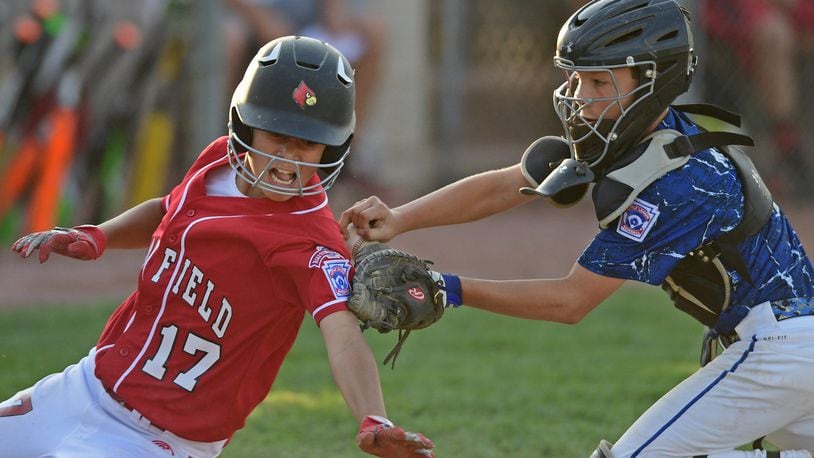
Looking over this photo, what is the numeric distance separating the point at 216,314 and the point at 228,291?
0.25 ft

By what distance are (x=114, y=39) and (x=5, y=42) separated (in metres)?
0.84

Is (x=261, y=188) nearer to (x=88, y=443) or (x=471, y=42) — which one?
(x=88, y=443)

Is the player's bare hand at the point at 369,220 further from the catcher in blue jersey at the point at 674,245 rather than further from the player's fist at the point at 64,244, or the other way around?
the player's fist at the point at 64,244

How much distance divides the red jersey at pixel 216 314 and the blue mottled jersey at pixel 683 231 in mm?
852

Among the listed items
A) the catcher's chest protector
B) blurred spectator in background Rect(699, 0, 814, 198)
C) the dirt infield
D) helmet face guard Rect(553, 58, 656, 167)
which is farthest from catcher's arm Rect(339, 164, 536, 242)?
blurred spectator in background Rect(699, 0, 814, 198)

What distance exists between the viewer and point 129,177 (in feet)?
33.9

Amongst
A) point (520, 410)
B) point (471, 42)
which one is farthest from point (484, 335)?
point (471, 42)

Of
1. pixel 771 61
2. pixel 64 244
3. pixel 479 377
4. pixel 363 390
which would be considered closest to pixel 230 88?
pixel 479 377

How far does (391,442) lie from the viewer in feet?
10.5

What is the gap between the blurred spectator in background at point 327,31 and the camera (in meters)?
11.0

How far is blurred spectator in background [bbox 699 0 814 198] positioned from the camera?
11.5 meters

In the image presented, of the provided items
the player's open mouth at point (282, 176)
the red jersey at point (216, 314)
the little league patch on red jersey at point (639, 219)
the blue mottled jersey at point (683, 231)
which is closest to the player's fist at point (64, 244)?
the red jersey at point (216, 314)

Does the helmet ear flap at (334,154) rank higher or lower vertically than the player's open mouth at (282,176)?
higher

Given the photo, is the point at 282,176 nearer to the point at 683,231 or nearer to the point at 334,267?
the point at 334,267
